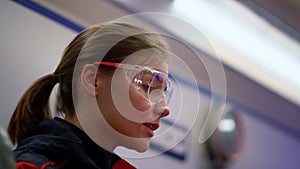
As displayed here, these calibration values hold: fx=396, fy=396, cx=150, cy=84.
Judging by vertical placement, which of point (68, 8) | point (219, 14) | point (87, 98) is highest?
point (219, 14)

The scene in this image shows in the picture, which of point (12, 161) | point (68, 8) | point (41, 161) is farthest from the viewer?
point (68, 8)

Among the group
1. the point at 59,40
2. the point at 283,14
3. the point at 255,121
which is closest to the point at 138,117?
the point at 59,40

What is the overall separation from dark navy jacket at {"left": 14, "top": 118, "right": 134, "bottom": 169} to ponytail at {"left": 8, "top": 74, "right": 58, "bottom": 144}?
0.10 meters

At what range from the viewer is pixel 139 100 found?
3.28 feet

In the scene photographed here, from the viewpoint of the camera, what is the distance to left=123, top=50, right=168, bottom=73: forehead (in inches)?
40.4

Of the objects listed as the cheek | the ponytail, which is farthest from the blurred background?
the cheek

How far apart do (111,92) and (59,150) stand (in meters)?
0.20

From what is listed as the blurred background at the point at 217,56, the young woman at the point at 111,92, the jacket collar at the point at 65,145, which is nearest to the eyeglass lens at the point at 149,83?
the young woman at the point at 111,92

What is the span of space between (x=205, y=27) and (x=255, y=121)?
1106 mm

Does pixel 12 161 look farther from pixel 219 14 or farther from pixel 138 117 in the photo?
pixel 219 14

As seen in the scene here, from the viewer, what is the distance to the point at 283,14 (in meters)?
1.54

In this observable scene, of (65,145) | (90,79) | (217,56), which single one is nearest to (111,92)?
(90,79)

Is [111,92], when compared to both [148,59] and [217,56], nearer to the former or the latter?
[148,59]

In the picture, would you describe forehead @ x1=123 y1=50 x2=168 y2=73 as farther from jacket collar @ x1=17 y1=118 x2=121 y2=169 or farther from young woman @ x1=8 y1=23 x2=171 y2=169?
jacket collar @ x1=17 y1=118 x2=121 y2=169
